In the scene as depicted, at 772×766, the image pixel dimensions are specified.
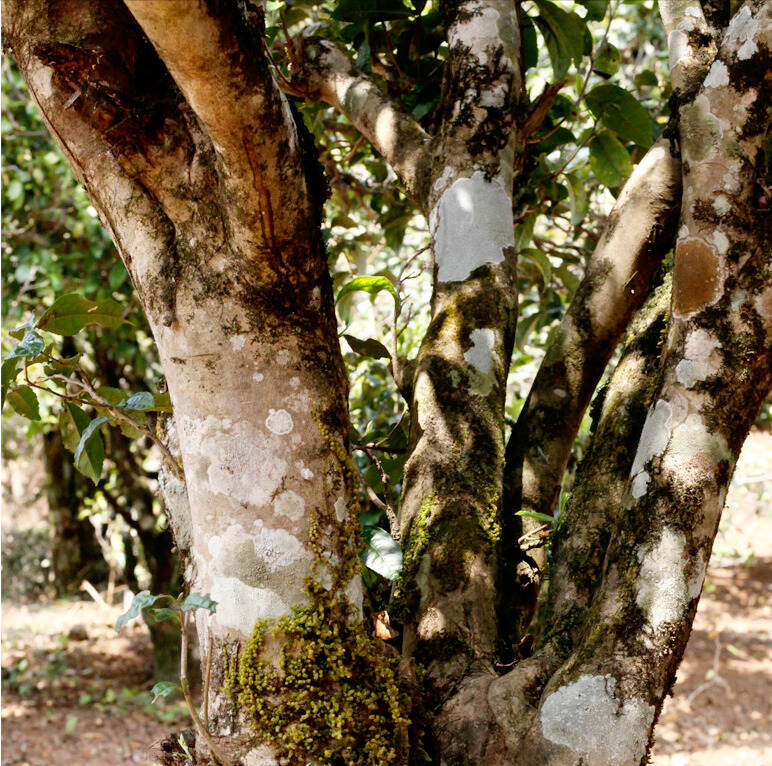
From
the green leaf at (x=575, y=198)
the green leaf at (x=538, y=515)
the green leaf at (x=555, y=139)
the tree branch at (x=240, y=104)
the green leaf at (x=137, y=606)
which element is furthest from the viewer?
the green leaf at (x=575, y=198)

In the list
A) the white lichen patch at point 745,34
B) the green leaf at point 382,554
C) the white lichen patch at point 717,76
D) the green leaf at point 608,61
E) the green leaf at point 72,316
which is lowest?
the green leaf at point 382,554

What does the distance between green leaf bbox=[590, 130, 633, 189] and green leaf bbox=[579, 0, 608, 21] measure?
1.01ft

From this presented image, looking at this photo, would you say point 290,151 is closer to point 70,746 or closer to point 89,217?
point 89,217

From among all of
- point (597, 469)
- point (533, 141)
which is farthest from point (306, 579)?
point (533, 141)

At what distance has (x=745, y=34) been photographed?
1279 mm

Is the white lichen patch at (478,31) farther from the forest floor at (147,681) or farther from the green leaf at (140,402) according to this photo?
the forest floor at (147,681)

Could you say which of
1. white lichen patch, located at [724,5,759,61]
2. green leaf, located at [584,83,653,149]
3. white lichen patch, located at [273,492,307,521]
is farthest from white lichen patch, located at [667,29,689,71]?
white lichen patch, located at [273,492,307,521]

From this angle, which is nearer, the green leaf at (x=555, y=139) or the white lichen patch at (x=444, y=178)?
the white lichen patch at (x=444, y=178)

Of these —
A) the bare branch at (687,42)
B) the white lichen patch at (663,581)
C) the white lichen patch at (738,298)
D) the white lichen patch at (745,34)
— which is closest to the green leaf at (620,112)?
the bare branch at (687,42)

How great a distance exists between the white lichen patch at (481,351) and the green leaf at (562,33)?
0.89 metres

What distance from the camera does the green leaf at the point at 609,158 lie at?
2.24 meters

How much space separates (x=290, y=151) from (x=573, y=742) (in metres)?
0.86

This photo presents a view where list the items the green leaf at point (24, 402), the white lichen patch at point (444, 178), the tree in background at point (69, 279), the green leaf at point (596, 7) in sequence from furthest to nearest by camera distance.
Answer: the tree in background at point (69, 279), the green leaf at point (596, 7), the white lichen patch at point (444, 178), the green leaf at point (24, 402)

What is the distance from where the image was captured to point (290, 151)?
1.09 metres
